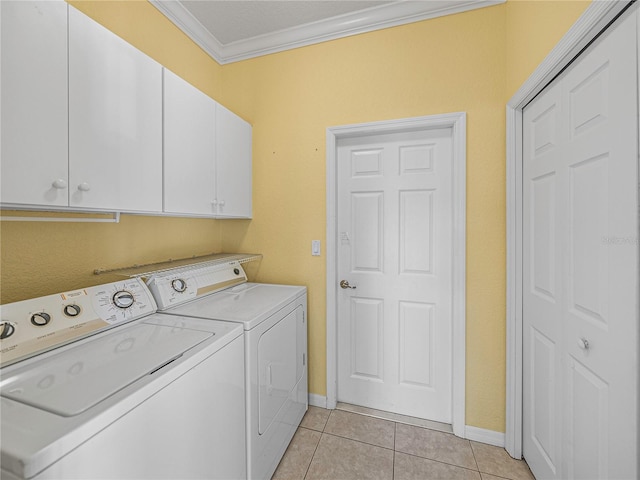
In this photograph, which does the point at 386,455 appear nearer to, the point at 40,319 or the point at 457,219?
the point at 457,219

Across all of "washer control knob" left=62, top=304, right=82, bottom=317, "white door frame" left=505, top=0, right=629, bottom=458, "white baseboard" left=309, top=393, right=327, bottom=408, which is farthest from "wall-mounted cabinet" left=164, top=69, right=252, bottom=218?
"white door frame" left=505, top=0, right=629, bottom=458

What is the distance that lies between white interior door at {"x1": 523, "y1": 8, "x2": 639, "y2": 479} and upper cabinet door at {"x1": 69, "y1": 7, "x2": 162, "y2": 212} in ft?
6.02

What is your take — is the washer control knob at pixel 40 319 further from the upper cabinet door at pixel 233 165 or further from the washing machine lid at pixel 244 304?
the upper cabinet door at pixel 233 165

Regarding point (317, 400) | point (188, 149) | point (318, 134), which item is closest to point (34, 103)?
point (188, 149)

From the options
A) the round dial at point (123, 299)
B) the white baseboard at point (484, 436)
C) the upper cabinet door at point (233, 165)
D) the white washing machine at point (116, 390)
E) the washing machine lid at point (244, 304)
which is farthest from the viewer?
the upper cabinet door at point (233, 165)

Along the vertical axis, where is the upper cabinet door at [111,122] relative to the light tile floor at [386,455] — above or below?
above

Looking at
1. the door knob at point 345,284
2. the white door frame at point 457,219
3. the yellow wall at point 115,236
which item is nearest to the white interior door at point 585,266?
the white door frame at point 457,219

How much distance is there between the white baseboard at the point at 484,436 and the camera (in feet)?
5.54

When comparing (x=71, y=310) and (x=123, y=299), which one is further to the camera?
(x=123, y=299)

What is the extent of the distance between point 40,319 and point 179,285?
0.60 m

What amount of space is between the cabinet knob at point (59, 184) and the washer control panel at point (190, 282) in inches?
24.3

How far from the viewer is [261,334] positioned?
4.53ft

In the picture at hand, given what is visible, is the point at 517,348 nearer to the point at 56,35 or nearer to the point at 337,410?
the point at 337,410

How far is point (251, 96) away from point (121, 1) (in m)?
0.91
